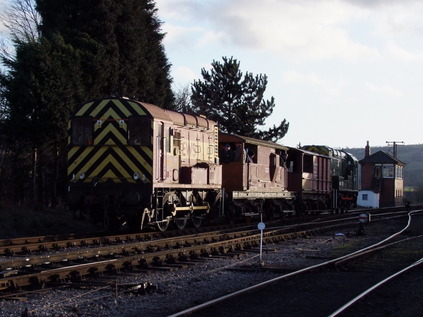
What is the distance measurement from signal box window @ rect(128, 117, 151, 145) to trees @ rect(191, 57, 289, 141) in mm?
25928

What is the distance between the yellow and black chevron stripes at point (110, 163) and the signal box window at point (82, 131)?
20 centimetres

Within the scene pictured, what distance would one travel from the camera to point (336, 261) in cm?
1199

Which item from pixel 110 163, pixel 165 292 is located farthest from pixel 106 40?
pixel 165 292

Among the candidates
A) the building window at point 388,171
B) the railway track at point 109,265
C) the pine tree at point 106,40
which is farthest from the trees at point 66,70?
the building window at point 388,171

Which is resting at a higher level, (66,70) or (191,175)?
(66,70)

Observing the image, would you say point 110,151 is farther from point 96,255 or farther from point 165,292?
point 165,292

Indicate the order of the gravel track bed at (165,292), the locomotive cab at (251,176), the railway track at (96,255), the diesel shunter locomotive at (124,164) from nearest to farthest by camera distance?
the gravel track bed at (165,292)
the railway track at (96,255)
the diesel shunter locomotive at (124,164)
the locomotive cab at (251,176)

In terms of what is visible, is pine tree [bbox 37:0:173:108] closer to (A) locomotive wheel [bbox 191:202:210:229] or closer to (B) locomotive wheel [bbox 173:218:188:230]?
(A) locomotive wheel [bbox 191:202:210:229]

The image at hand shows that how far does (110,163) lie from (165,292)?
8.55 meters

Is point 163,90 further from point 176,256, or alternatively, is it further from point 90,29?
point 176,256

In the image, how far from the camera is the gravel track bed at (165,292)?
7.62 m

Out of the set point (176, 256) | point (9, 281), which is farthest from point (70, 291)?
point (176, 256)

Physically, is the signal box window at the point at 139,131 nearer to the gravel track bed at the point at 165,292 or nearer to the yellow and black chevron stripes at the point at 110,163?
the yellow and black chevron stripes at the point at 110,163

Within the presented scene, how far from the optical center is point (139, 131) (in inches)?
661
